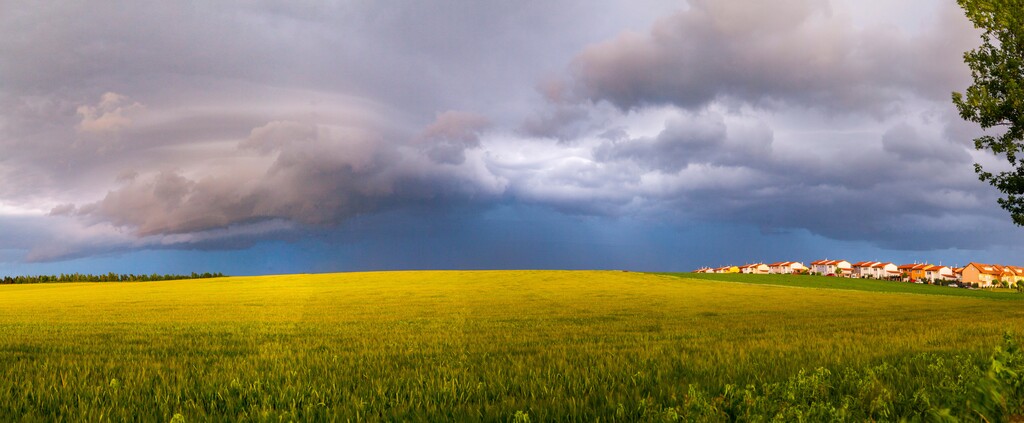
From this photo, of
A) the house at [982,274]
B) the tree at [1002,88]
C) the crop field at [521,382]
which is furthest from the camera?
the house at [982,274]

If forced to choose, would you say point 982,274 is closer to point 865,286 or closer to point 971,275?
point 971,275

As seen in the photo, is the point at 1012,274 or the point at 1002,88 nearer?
the point at 1002,88

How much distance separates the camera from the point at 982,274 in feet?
614

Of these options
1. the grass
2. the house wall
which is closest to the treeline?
the grass

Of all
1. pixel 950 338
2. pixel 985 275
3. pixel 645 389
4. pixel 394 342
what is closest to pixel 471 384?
pixel 645 389

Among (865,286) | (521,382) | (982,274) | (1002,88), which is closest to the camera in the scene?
(521,382)

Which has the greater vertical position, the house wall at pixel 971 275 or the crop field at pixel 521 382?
the crop field at pixel 521 382

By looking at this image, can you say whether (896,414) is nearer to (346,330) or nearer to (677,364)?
(677,364)

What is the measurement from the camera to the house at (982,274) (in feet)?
610

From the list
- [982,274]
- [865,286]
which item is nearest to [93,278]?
[865,286]

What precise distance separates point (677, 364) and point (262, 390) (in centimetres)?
631

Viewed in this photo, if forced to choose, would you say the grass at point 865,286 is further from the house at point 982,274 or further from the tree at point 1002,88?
the house at point 982,274

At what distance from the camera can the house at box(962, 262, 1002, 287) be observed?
18588cm

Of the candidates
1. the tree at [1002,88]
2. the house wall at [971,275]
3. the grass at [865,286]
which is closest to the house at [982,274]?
the house wall at [971,275]
